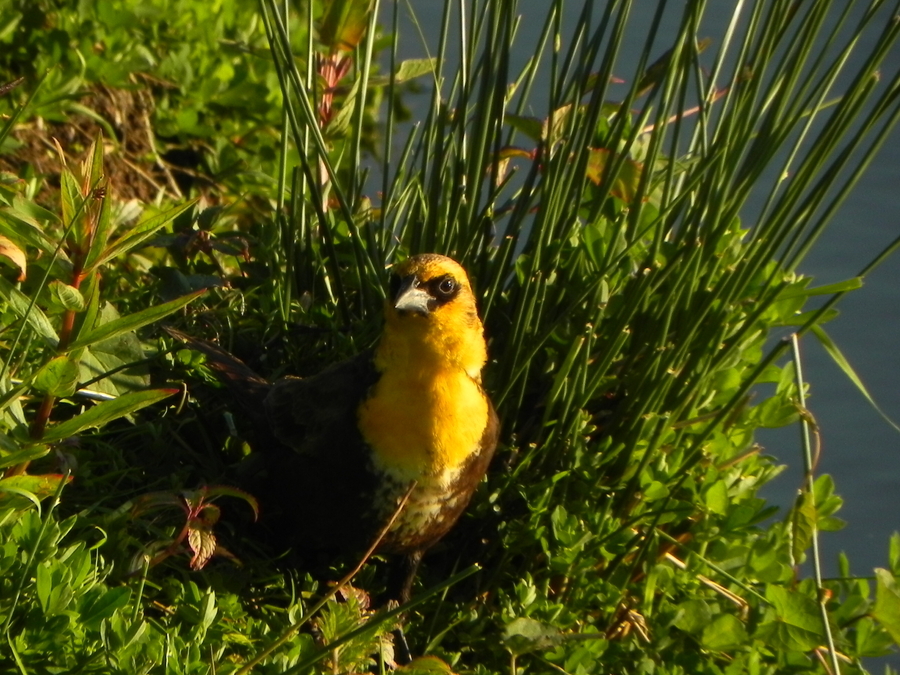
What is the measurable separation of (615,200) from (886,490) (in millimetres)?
1087

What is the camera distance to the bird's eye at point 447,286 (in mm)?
2525

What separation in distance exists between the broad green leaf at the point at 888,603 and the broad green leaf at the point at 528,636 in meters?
0.59

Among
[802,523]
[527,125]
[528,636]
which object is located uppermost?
[527,125]

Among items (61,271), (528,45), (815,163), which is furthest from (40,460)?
(528,45)

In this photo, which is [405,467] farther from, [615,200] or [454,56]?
[454,56]

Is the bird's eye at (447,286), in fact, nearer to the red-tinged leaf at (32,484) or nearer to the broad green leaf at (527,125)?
the broad green leaf at (527,125)

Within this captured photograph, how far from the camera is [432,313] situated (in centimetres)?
254

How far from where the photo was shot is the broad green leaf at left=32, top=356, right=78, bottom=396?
6.47 ft

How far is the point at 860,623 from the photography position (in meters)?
2.48

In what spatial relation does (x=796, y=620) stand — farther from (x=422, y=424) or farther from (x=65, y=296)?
(x=65, y=296)

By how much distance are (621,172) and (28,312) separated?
1315 mm

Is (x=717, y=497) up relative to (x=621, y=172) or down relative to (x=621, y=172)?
down

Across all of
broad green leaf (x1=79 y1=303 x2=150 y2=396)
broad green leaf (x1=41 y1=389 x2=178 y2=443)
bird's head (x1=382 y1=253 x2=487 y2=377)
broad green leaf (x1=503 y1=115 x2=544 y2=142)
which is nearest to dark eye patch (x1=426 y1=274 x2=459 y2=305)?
bird's head (x1=382 y1=253 x2=487 y2=377)

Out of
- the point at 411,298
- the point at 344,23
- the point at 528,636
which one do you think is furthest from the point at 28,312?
the point at 344,23
